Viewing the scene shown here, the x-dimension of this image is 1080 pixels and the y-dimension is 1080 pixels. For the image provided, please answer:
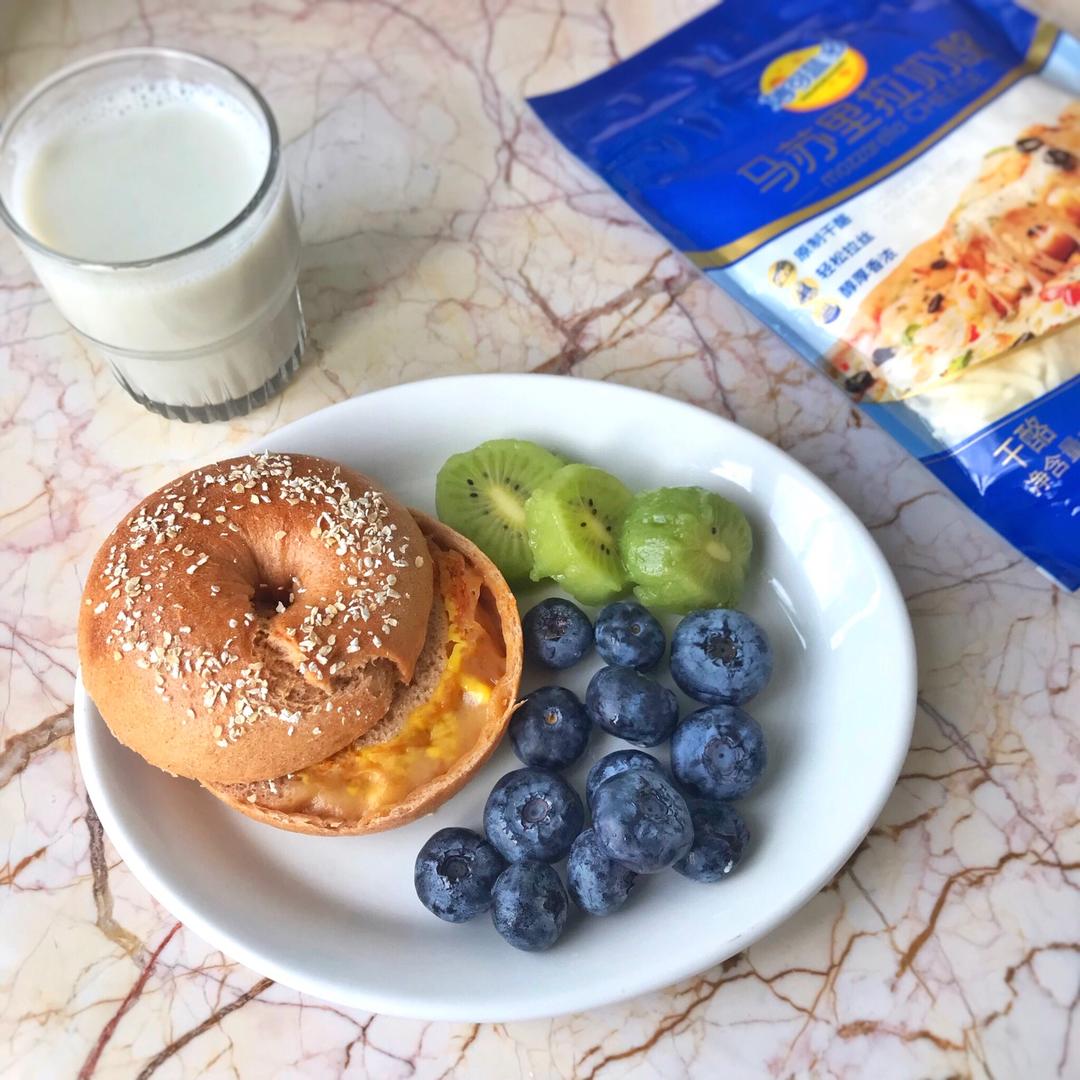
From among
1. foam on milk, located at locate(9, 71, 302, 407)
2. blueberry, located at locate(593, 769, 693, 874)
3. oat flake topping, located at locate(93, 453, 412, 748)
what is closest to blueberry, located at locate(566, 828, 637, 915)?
blueberry, located at locate(593, 769, 693, 874)

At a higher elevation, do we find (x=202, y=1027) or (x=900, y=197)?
(x=900, y=197)

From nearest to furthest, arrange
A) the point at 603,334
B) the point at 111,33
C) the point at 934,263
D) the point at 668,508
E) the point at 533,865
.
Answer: the point at 533,865, the point at 668,508, the point at 934,263, the point at 603,334, the point at 111,33

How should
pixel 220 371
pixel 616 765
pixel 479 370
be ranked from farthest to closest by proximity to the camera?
pixel 479 370 < pixel 220 371 < pixel 616 765

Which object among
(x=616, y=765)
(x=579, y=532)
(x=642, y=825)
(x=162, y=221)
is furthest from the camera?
(x=162, y=221)

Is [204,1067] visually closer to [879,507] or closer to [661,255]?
[879,507]

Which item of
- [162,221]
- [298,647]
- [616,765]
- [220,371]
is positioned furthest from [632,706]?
[162,221]

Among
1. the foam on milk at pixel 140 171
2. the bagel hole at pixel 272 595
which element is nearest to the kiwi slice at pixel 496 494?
the bagel hole at pixel 272 595

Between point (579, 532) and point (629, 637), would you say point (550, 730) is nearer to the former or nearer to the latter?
point (629, 637)

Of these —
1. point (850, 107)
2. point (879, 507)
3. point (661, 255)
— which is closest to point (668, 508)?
point (879, 507)

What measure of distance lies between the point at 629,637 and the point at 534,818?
257mm

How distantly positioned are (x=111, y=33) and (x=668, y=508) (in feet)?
5.02

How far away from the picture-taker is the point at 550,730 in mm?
1345

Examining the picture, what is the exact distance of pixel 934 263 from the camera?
1.67 m

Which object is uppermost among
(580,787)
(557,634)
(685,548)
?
(685,548)
